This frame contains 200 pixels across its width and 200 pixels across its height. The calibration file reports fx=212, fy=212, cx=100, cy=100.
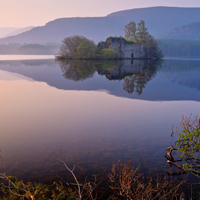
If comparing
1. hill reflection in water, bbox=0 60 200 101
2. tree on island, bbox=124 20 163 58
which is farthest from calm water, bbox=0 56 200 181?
tree on island, bbox=124 20 163 58

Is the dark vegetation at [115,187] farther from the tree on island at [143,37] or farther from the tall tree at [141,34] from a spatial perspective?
the tall tree at [141,34]

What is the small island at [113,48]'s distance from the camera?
79.6 metres

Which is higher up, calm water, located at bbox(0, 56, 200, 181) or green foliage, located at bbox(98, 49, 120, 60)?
green foliage, located at bbox(98, 49, 120, 60)

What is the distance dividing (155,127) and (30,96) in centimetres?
1161

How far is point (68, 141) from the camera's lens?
→ 894 centimetres

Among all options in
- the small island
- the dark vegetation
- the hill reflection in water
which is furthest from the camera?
the small island

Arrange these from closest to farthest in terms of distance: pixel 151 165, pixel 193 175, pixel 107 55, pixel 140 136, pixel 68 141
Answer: pixel 193 175, pixel 151 165, pixel 68 141, pixel 140 136, pixel 107 55

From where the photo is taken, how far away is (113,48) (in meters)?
82.1

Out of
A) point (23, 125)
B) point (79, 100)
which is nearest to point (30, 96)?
point (79, 100)

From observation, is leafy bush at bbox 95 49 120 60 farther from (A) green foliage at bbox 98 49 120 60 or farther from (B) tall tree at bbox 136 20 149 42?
(B) tall tree at bbox 136 20 149 42

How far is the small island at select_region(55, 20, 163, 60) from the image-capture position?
3132 inches

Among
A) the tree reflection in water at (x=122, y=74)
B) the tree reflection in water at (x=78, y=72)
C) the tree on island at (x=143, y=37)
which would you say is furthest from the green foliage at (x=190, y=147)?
the tree on island at (x=143, y=37)

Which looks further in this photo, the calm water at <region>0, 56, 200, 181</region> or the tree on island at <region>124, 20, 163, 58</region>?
the tree on island at <region>124, 20, 163, 58</region>

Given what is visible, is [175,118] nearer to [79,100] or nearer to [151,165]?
[151,165]
